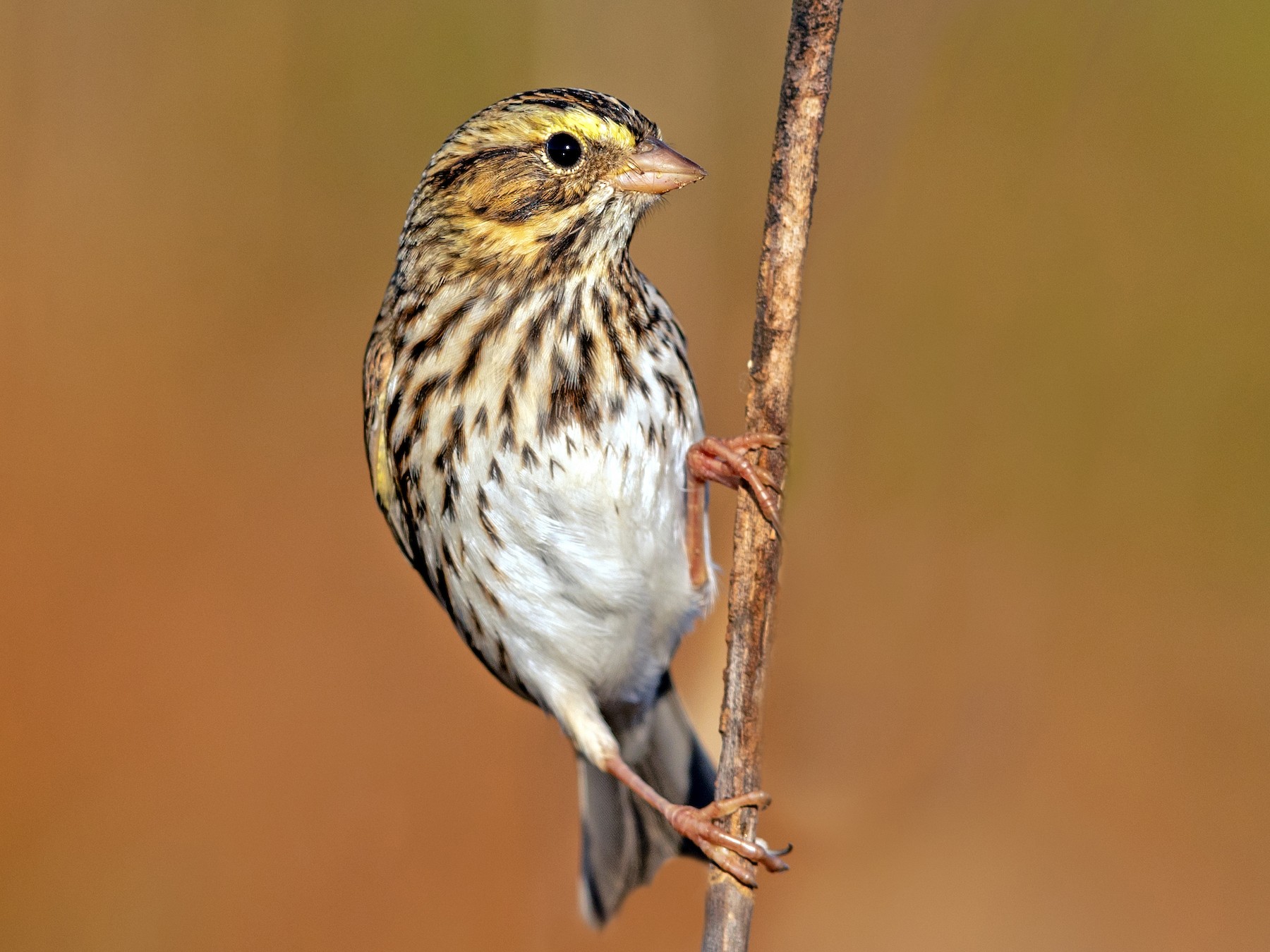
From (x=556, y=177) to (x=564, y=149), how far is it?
0.06m

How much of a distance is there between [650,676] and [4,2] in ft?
10.8

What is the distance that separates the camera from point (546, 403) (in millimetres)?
2475

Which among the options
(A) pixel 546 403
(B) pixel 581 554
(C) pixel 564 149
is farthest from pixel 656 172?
(B) pixel 581 554

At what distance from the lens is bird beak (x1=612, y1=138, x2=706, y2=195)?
245 centimetres

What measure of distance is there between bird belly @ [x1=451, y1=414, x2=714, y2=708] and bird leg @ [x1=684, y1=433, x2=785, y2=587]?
35 millimetres

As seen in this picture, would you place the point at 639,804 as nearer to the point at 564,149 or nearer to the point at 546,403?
the point at 546,403

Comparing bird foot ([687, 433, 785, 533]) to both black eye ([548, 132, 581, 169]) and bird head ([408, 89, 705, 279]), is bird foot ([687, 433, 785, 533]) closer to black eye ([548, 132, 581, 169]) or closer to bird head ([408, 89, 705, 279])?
bird head ([408, 89, 705, 279])

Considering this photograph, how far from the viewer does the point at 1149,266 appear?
4234 millimetres

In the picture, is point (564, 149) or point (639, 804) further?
point (639, 804)

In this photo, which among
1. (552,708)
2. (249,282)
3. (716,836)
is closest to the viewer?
(716,836)

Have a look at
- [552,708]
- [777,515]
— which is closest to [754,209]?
[552,708]

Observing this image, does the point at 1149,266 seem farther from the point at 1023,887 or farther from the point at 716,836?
the point at 716,836

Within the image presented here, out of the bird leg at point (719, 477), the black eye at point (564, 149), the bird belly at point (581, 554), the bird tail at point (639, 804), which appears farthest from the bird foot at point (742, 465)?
the bird tail at point (639, 804)

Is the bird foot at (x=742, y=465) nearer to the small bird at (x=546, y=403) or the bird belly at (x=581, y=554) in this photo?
the small bird at (x=546, y=403)
